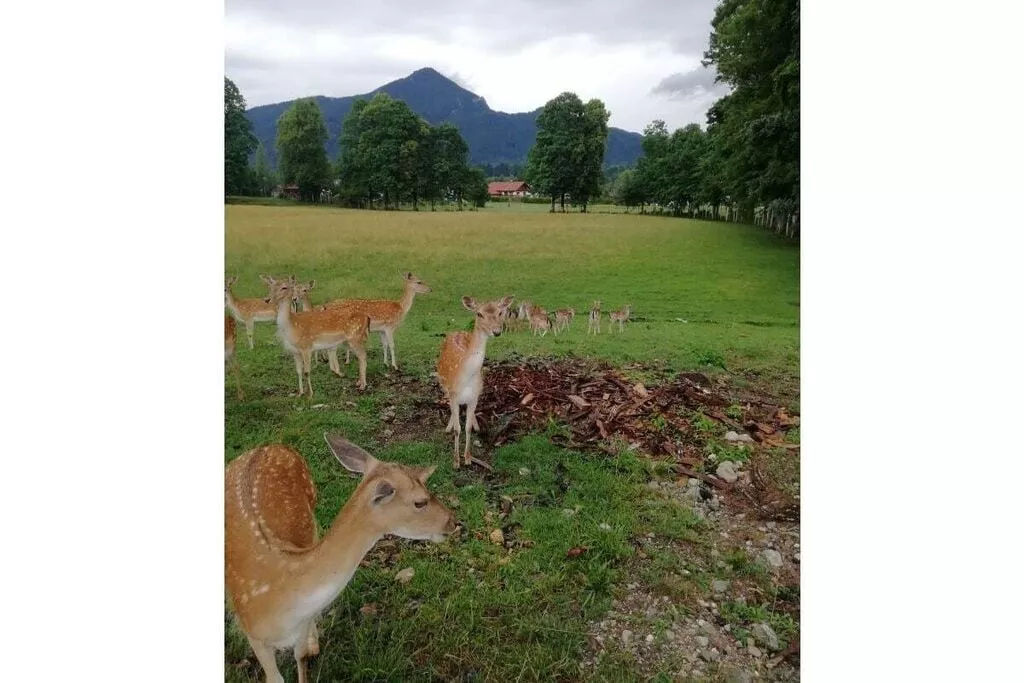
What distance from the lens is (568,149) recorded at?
3.06 metres

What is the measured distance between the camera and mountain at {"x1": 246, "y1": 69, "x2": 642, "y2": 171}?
2.93 m

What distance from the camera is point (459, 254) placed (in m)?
2.97

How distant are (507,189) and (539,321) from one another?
0.72 m

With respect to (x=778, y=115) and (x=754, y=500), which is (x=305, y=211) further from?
(x=754, y=500)

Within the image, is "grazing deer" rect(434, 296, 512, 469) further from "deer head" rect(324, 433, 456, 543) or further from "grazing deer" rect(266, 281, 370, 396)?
"deer head" rect(324, 433, 456, 543)

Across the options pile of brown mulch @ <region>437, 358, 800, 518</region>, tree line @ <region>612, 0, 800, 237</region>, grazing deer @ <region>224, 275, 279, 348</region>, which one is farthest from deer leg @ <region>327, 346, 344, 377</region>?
tree line @ <region>612, 0, 800, 237</region>

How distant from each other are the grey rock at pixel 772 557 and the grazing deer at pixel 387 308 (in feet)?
5.92

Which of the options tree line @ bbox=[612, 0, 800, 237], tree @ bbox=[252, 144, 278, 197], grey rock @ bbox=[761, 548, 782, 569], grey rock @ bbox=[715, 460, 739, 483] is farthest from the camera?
tree @ bbox=[252, 144, 278, 197]

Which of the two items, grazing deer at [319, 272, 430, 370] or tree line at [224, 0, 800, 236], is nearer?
tree line at [224, 0, 800, 236]

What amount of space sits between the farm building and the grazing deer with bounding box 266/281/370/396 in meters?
0.92

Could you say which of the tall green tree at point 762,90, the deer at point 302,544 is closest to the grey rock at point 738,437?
the tall green tree at point 762,90

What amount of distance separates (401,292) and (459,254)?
1.13 feet

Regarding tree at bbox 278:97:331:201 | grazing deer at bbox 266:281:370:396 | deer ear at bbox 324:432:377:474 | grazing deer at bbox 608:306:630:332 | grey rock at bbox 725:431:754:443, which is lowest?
grey rock at bbox 725:431:754:443

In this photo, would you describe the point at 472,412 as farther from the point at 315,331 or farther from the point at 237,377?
the point at 237,377
